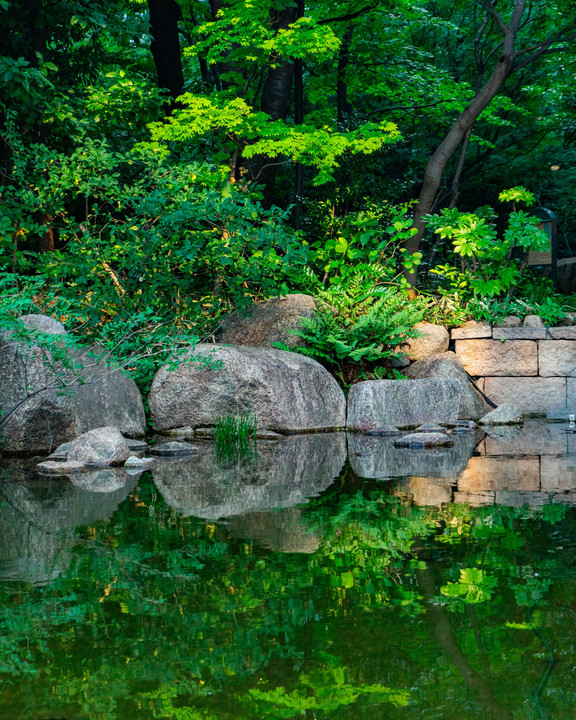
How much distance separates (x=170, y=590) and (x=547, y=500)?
257 cm

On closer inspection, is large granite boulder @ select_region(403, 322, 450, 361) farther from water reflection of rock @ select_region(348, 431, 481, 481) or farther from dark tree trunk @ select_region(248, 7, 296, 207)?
dark tree trunk @ select_region(248, 7, 296, 207)

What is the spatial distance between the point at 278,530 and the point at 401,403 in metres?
5.34

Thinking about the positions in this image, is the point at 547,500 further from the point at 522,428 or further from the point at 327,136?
the point at 327,136

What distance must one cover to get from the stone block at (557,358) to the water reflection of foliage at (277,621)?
24.8 feet

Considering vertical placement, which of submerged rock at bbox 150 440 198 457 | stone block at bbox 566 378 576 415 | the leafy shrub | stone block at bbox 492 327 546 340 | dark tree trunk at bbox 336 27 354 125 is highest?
dark tree trunk at bbox 336 27 354 125

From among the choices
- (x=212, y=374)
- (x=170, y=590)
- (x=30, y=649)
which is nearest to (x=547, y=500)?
(x=170, y=590)

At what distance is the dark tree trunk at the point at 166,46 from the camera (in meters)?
12.9

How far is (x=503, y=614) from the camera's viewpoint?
8.75 ft

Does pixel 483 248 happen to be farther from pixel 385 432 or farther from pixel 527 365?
pixel 385 432

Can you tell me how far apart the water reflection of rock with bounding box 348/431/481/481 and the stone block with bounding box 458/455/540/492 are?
0.11m

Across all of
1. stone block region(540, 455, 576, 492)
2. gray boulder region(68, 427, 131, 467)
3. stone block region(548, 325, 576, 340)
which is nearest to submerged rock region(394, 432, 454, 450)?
stone block region(540, 455, 576, 492)

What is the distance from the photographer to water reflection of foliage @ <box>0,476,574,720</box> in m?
2.11

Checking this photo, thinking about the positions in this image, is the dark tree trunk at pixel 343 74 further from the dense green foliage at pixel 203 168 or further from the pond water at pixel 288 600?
the pond water at pixel 288 600

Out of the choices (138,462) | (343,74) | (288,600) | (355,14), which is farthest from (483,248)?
(288,600)
